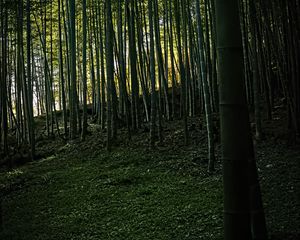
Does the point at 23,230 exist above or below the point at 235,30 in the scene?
below

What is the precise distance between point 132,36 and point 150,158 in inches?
142

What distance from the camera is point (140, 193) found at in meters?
5.67

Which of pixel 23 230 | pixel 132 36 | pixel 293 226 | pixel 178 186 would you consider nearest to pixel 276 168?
pixel 178 186

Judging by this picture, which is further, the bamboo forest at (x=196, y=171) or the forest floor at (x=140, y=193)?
the forest floor at (x=140, y=193)

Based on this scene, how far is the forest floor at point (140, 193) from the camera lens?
13.8ft

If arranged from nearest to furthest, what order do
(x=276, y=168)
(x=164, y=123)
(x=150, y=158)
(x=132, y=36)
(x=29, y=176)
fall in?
(x=276, y=168) < (x=150, y=158) < (x=29, y=176) < (x=132, y=36) < (x=164, y=123)

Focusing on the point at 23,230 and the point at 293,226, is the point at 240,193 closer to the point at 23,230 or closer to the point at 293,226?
the point at 293,226

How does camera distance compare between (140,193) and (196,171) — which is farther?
(196,171)

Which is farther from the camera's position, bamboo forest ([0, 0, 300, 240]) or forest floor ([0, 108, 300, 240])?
forest floor ([0, 108, 300, 240])

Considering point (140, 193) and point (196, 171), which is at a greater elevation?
point (196, 171)

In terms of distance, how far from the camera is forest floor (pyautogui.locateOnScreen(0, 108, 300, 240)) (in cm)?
421

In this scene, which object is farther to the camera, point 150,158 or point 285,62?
point 150,158

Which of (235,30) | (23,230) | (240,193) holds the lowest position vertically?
(23,230)

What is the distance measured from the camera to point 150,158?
762 cm
